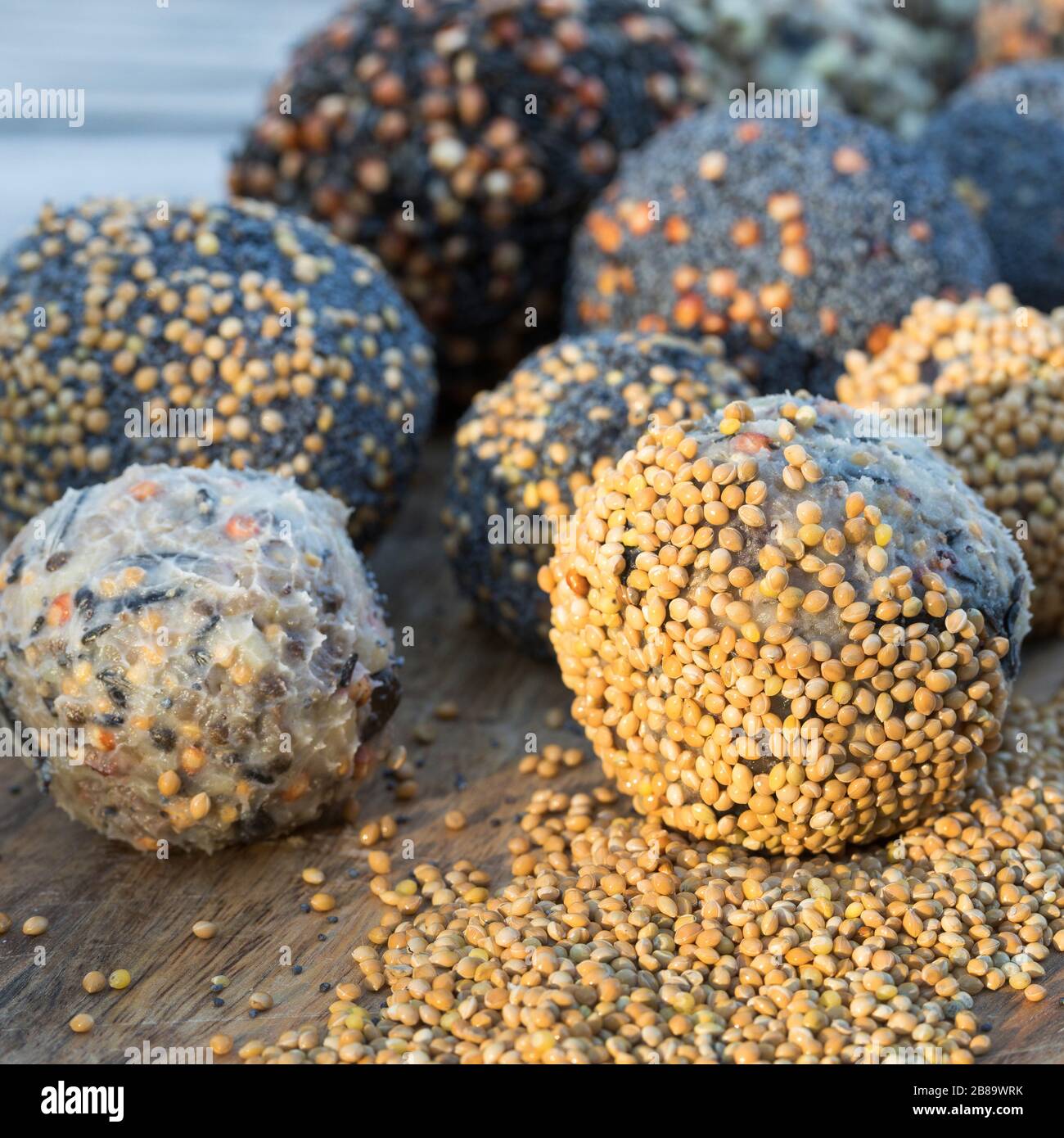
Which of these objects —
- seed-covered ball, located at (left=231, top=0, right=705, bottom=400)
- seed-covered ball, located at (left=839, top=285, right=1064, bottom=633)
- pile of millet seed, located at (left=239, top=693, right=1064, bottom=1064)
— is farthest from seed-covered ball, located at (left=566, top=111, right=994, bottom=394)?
pile of millet seed, located at (left=239, top=693, right=1064, bottom=1064)

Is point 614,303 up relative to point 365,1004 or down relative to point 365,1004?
up

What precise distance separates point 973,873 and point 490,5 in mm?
2083

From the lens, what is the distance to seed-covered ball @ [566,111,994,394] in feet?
8.38

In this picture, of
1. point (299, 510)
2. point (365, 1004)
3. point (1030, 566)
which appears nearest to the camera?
point (365, 1004)

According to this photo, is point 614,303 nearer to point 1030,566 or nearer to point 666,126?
point 666,126

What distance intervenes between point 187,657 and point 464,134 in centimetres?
155

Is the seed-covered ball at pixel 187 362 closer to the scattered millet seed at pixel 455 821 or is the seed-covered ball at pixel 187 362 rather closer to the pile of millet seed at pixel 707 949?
the scattered millet seed at pixel 455 821

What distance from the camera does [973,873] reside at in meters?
1.83

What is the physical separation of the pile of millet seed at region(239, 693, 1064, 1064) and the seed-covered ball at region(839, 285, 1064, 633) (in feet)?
1.48

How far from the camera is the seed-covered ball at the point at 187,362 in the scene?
89.7 inches

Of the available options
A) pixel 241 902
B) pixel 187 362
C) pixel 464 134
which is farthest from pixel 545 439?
Answer: pixel 464 134

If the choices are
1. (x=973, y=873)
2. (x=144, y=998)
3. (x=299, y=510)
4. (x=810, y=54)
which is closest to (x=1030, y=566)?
(x=973, y=873)

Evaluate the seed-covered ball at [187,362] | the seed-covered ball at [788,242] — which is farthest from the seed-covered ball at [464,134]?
the seed-covered ball at [187,362]

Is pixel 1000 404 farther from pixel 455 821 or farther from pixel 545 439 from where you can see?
pixel 455 821
